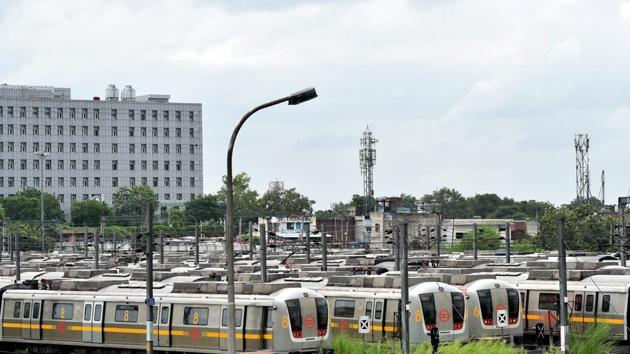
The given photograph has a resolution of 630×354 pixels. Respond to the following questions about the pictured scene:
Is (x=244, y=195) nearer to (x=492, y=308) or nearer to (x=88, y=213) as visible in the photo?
(x=88, y=213)

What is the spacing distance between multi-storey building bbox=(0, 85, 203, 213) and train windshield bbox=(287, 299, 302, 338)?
12724cm

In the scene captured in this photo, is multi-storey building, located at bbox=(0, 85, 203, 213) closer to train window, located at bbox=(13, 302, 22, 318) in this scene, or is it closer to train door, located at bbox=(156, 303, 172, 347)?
train window, located at bbox=(13, 302, 22, 318)

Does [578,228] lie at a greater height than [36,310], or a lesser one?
greater

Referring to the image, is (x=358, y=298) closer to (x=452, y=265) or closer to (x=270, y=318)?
(x=270, y=318)

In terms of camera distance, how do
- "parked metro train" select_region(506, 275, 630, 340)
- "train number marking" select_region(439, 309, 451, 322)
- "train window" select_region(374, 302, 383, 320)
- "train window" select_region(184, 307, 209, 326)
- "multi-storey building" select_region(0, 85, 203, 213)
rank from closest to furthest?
"train window" select_region(184, 307, 209, 326)
"train window" select_region(374, 302, 383, 320)
"train number marking" select_region(439, 309, 451, 322)
"parked metro train" select_region(506, 275, 630, 340)
"multi-storey building" select_region(0, 85, 203, 213)

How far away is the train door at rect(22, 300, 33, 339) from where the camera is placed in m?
43.1

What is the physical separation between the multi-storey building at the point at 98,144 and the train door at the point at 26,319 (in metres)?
119

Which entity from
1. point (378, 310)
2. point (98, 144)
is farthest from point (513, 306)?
point (98, 144)

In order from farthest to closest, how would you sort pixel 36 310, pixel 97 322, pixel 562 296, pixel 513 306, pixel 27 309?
1. pixel 27 309
2. pixel 36 310
3. pixel 513 306
4. pixel 97 322
5. pixel 562 296

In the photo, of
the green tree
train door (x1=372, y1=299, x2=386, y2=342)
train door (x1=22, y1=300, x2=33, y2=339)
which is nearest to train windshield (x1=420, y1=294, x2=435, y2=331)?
train door (x1=372, y1=299, x2=386, y2=342)

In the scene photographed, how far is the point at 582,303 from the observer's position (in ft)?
138

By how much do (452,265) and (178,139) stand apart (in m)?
117

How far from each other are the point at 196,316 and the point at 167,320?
50.7 inches

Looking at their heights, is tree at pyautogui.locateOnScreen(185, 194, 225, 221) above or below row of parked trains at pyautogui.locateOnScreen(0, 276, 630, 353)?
above
